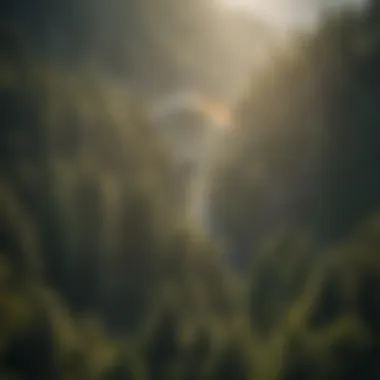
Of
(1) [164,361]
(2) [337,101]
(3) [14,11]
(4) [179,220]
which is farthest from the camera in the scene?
(3) [14,11]

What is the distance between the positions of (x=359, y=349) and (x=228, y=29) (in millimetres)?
15298

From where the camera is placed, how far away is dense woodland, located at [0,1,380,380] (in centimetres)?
371

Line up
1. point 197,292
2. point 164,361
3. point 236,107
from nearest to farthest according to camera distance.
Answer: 1. point 164,361
2. point 197,292
3. point 236,107

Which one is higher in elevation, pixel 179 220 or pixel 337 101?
pixel 337 101

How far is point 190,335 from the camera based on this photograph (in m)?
4.16

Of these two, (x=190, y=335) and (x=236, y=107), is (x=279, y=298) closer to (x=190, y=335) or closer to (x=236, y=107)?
(x=190, y=335)

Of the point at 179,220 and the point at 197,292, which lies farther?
the point at 179,220

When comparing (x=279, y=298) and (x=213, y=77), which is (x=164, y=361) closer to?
(x=279, y=298)

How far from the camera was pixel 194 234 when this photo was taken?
5.76m

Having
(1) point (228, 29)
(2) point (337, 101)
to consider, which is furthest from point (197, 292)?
(1) point (228, 29)

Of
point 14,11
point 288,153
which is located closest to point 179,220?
point 288,153

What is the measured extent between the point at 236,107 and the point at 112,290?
4949mm

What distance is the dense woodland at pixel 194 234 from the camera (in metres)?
3.71

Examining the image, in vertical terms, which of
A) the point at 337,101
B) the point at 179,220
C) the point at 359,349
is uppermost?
the point at 337,101
